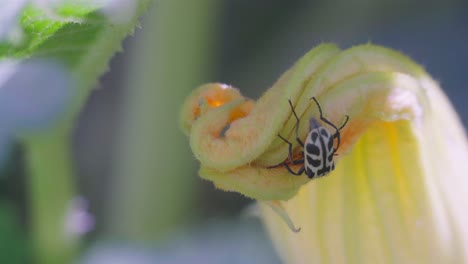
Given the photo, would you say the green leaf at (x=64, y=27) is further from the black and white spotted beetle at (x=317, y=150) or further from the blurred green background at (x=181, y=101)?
the blurred green background at (x=181, y=101)

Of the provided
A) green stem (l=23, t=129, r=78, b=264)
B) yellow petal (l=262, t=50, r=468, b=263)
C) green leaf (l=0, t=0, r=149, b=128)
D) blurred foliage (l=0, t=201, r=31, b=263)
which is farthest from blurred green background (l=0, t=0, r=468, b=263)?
green leaf (l=0, t=0, r=149, b=128)

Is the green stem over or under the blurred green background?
under

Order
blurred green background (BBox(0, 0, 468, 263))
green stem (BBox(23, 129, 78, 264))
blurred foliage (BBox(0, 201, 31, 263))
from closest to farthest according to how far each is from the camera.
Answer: green stem (BBox(23, 129, 78, 264)) < blurred foliage (BBox(0, 201, 31, 263)) < blurred green background (BBox(0, 0, 468, 263))

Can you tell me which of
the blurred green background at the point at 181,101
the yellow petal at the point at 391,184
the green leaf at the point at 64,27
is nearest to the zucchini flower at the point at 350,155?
the yellow petal at the point at 391,184

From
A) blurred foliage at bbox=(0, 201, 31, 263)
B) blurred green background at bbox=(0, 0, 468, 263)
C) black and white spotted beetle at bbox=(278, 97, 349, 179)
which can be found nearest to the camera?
black and white spotted beetle at bbox=(278, 97, 349, 179)

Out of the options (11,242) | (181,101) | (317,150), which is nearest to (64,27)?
(317,150)

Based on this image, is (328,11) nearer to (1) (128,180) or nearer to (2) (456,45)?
(2) (456,45)

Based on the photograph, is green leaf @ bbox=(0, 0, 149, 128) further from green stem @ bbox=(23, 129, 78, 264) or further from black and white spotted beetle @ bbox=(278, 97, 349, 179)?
green stem @ bbox=(23, 129, 78, 264)
